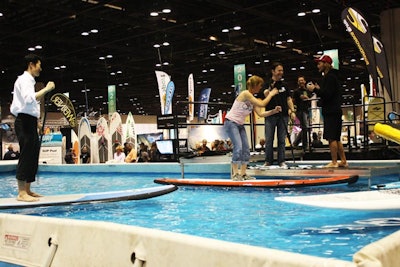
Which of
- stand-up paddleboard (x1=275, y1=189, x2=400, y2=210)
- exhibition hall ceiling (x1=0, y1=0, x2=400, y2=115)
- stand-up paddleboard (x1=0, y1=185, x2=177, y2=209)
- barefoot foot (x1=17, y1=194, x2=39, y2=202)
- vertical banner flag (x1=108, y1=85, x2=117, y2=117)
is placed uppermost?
exhibition hall ceiling (x1=0, y1=0, x2=400, y2=115)

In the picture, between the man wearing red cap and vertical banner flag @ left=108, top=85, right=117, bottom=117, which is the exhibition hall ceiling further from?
the man wearing red cap

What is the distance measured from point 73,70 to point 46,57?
456cm

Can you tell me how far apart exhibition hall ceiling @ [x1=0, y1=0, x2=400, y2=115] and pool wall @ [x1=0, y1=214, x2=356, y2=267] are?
974cm

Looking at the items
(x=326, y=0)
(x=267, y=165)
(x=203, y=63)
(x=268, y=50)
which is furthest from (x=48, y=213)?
(x=203, y=63)

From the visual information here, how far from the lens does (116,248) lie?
224cm

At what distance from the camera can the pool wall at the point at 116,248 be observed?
169 cm

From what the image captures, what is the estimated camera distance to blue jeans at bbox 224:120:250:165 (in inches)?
238

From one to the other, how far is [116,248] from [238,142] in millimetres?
3931

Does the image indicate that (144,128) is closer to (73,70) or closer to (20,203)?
(73,70)

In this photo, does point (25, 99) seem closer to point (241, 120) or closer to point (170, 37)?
point (241, 120)

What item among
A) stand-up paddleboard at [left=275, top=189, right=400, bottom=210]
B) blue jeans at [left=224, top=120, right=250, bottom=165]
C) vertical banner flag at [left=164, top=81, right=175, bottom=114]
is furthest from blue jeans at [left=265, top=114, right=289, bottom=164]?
vertical banner flag at [left=164, top=81, right=175, bottom=114]

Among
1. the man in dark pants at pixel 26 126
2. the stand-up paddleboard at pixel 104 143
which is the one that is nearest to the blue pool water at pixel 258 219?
the man in dark pants at pixel 26 126

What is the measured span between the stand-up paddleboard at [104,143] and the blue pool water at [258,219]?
10.5 m

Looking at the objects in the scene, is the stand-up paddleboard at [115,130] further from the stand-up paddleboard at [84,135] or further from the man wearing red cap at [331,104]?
the man wearing red cap at [331,104]
